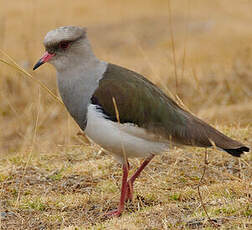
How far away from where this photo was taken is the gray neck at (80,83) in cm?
495

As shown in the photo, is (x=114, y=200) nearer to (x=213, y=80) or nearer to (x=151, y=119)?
(x=151, y=119)

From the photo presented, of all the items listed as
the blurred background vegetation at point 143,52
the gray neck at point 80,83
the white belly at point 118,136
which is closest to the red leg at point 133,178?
the white belly at point 118,136

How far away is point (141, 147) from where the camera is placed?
16.3 ft

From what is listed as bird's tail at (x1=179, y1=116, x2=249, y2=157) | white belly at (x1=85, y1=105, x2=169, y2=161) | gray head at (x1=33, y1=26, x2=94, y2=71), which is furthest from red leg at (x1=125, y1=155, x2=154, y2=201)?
gray head at (x1=33, y1=26, x2=94, y2=71)

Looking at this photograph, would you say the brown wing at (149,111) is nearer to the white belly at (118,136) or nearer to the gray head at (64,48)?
the white belly at (118,136)

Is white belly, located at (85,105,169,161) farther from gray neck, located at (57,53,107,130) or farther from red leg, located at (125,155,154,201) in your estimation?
red leg, located at (125,155,154,201)

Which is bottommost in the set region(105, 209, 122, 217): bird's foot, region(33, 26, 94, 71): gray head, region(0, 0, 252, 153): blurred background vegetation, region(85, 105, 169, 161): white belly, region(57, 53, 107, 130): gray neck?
region(0, 0, 252, 153): blurred background vegetation

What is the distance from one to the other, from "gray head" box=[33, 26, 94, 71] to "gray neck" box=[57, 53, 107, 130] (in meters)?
0.03

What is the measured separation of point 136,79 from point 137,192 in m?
1.04

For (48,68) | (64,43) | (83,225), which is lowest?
(48,68)

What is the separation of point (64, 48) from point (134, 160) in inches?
66.7

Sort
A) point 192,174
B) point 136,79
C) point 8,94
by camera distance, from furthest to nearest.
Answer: point 8,94, point 192,174, point 136,79

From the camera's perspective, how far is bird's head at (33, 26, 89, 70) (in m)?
5.12

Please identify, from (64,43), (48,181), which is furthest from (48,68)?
(64,43)
